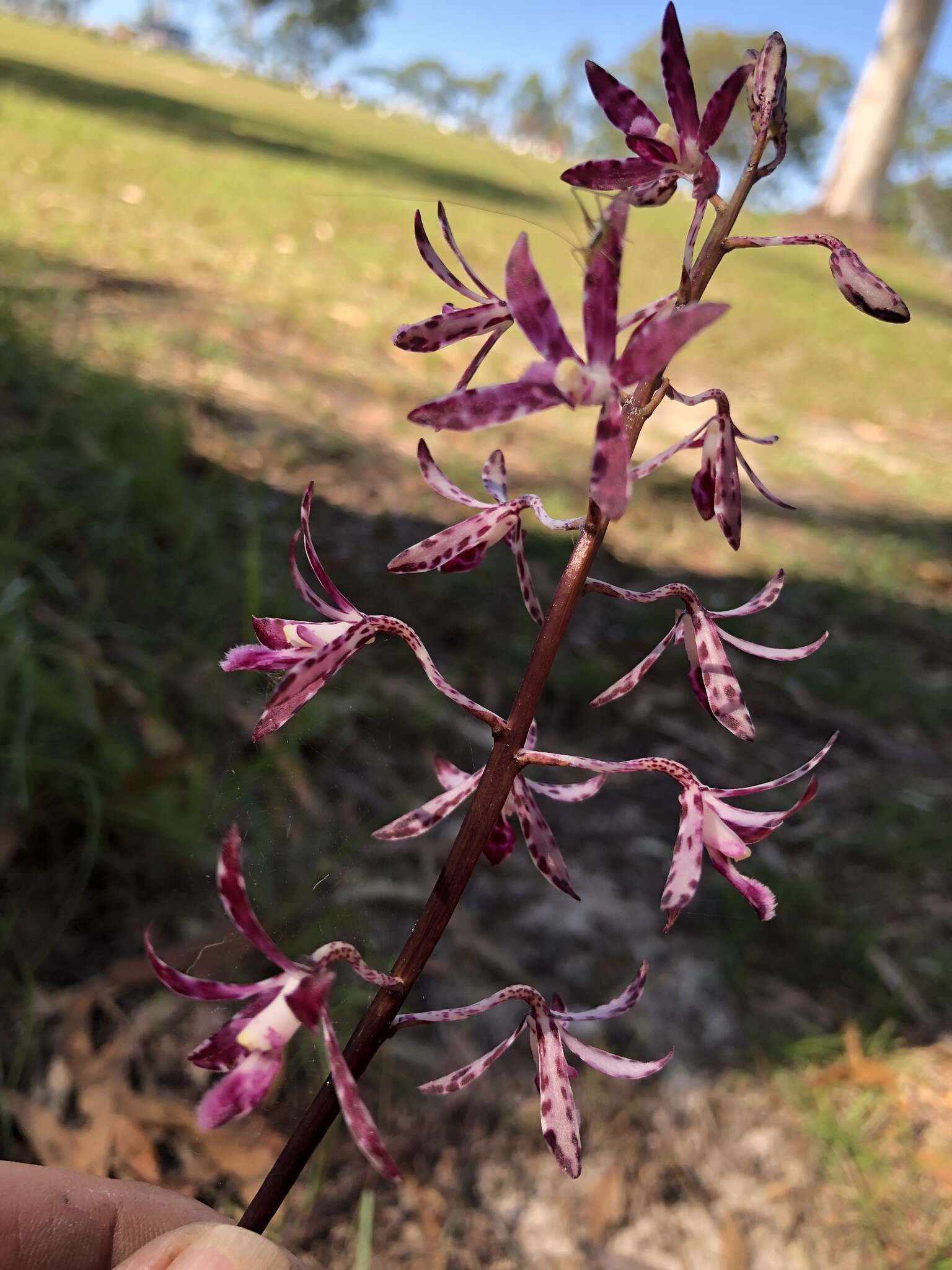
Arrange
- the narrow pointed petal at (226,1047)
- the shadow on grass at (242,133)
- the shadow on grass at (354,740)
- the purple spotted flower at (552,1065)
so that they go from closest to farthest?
1. the narrow pointed petal at (226,1047)
2. the purple spotted flower at (552,1065)
3. the shadow on grass at (354,740)
4. the shadow on grass at (242,133)

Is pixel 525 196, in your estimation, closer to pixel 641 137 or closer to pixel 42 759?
pixel 42 759

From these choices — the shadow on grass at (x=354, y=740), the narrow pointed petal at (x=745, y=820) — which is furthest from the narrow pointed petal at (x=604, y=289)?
the shadow on grass at (x=354, y=740)

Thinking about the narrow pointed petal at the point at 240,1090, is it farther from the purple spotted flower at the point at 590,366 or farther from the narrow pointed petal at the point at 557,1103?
the purple spotted flower at the point at 590,366

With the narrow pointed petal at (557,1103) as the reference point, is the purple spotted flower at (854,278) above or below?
above

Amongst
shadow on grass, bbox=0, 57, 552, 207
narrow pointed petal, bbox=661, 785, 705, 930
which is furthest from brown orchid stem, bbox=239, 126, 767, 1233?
shadow on grass, bbox=0, 57, 552, 207

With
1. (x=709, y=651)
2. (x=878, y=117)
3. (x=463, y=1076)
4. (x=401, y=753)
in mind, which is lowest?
(x=401, y=753)

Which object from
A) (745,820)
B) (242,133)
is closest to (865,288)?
(745,820)

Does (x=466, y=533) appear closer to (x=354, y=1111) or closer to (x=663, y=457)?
(x=663, y=457)
